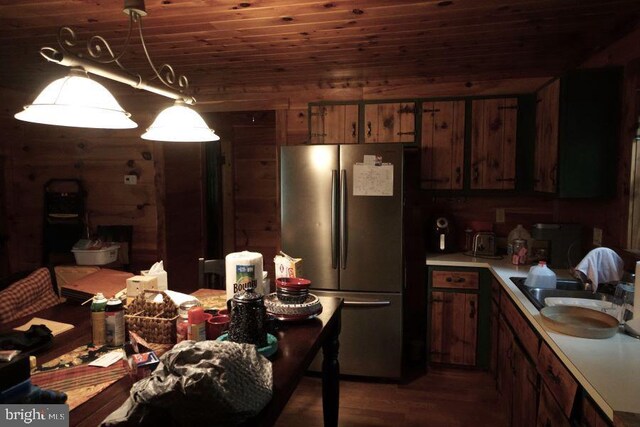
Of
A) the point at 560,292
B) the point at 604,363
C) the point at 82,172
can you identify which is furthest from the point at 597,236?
the point at 82,172

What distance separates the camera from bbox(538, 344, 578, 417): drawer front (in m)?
1.47

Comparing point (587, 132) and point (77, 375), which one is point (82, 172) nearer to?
point (77, 375)

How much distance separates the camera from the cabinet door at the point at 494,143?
10.8 ft

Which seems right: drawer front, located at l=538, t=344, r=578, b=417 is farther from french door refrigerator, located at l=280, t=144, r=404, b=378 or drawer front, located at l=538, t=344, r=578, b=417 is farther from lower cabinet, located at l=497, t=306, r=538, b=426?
french door refrigerator, located at l=280, t=144, r=404, b=378

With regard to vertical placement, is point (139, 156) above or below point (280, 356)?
above

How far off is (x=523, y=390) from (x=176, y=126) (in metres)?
1.98

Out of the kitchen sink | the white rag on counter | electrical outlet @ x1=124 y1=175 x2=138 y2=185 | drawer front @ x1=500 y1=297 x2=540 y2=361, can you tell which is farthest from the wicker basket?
electrical outlet @ x1=124 y1=175 x2=138 y2=185

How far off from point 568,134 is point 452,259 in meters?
1.14

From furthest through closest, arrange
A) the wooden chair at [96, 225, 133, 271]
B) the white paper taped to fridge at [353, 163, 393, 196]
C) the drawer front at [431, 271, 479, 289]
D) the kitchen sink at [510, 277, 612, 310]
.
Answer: the wooden chair at [96, 225, 133, 271] < the drawer front at [431, 271, 479, 289] < the white paper taped to fridge at [353, 163, 393, 196] < the kitchen sink at [510, 277, 612, 310]

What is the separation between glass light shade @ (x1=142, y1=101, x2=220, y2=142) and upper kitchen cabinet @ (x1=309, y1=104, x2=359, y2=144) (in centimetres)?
190

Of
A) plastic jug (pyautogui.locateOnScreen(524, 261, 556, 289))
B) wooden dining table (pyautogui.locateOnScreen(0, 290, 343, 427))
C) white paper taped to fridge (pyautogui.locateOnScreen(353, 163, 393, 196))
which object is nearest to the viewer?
wooden dining table (pyautogui.locateOnScreen(0, 290, 343, 427))

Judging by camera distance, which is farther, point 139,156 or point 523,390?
point 139,156

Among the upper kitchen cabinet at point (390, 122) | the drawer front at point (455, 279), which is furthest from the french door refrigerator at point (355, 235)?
the upper kitchen cabinet at point (390, 122)

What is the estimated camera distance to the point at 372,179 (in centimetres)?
295
